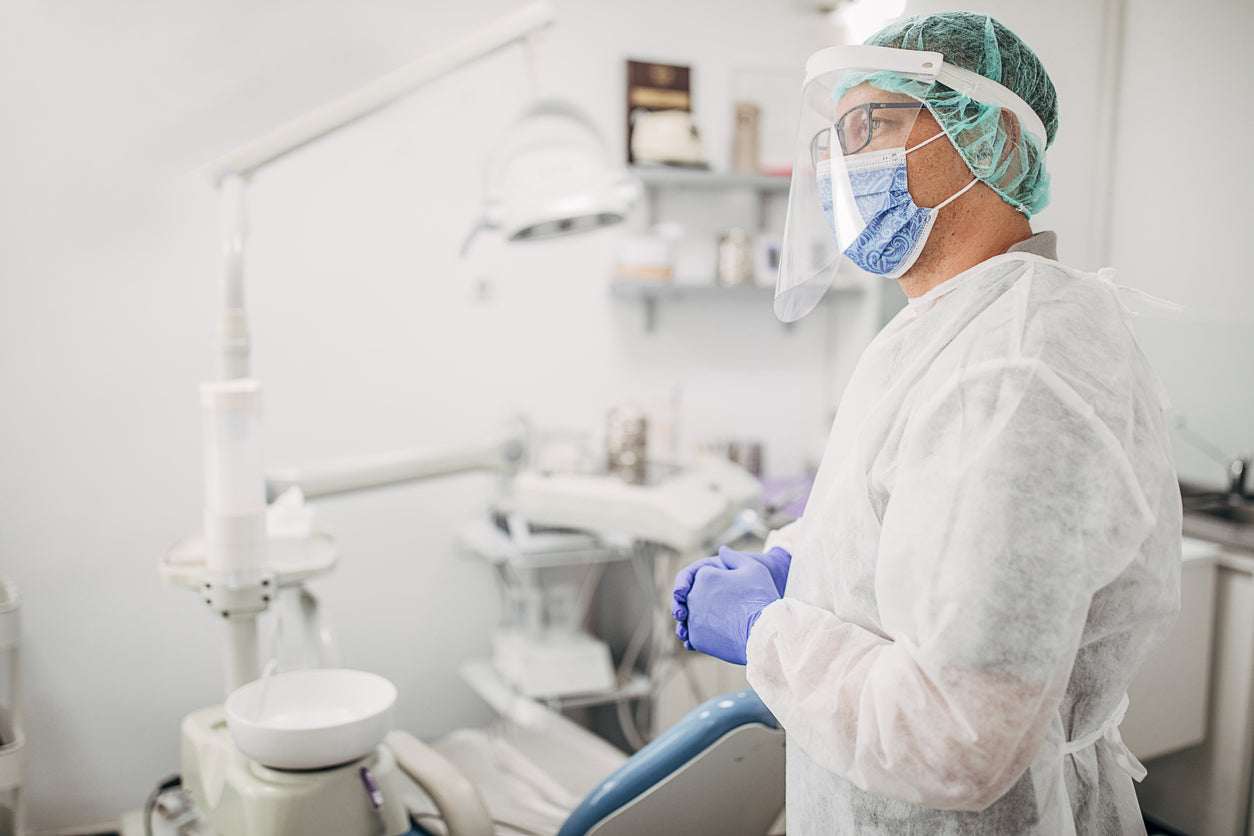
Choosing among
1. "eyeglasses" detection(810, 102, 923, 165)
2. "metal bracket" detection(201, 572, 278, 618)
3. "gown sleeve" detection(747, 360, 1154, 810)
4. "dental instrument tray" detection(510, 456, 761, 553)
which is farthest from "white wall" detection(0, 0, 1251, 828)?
"gown sleeve" detection(747, 360, 1154, 810)

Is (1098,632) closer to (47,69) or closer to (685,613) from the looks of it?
(685,613)

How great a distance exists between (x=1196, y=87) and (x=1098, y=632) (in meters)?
1.66

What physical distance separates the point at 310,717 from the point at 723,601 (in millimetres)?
697

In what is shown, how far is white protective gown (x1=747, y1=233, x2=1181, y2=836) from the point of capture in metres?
0.70

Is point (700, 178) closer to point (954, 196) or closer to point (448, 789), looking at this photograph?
point (954, 196)

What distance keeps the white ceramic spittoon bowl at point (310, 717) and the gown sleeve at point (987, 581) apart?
68cm

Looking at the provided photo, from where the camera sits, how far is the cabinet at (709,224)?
271 centimetres

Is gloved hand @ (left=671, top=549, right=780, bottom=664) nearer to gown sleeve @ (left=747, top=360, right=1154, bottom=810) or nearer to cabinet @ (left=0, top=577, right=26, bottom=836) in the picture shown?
gown sleeve @ (left=747, top=360, right=1154, bottom=810)

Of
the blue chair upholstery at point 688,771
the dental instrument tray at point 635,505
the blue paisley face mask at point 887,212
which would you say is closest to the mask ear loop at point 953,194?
the blue paisley face mask at point 887,212

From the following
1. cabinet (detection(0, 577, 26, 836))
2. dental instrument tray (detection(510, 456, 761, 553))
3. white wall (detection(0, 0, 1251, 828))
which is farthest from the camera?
white wall (detection(0, 0, 1251, 828))

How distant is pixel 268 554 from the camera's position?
148cm

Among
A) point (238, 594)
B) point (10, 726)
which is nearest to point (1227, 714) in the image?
point (238, 594)

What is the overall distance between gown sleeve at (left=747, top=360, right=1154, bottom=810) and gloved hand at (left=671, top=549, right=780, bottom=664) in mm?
197

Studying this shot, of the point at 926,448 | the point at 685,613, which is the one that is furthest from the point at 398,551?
the point at 926,448
